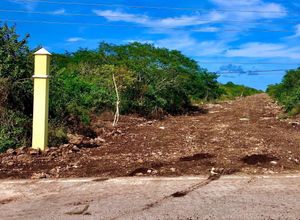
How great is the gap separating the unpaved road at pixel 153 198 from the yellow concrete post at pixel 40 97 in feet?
7.97

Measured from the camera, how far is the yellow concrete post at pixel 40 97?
9453mm

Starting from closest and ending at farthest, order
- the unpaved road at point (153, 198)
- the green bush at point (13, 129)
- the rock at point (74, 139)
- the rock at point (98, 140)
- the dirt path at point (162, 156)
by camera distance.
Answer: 1. the unpaved road at point (153, 198)
2. the dirt path at point (162, 156)
3. the green bush at point (13, 129)
4. the rock at point (74, 139)
5. the rock at point (98, 140)

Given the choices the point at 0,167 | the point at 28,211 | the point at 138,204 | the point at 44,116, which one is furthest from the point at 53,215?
the point at 44,116

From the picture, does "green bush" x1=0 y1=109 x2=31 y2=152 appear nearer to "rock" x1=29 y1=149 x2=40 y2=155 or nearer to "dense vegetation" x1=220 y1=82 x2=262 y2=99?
"rock" x1=29 y1=149 x2=40 y2=155

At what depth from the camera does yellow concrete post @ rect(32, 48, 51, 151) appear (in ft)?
31.0

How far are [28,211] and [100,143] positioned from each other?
597cm

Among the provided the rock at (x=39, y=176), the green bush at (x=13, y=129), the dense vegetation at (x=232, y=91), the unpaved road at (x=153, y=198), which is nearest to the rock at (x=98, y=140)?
the green bush at (x=13, y=129)

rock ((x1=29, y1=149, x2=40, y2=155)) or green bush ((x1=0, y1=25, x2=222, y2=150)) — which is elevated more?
green bush ((x1=0, y1=25, x2=222, y2=150))

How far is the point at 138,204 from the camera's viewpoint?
5.55 metres

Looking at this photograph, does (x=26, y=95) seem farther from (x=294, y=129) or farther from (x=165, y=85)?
(x=165, y=85)

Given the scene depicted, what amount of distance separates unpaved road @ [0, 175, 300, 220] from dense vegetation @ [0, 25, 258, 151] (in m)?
3.76

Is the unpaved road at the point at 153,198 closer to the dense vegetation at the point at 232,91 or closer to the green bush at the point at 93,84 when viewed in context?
the green bush at the point at 93,84

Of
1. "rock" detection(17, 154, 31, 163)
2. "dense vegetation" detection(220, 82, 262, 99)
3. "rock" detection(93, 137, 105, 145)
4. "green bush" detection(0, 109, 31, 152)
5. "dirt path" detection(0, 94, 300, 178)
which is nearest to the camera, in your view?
"dirt path" detection(0, 94, 300, 178)

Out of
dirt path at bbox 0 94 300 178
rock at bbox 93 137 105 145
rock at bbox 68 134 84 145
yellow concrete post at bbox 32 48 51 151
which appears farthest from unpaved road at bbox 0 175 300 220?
rock at bbox 93 137 105 145
